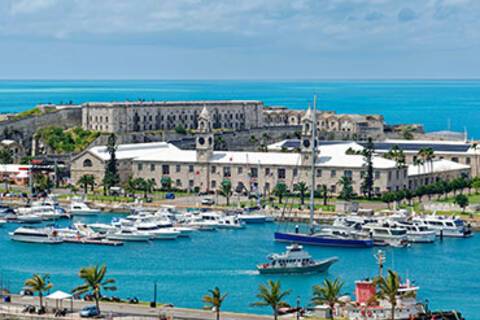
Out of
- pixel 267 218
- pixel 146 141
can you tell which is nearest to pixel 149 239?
pixel 267 218

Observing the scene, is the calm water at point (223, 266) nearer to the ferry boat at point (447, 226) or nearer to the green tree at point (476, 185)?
the ferry boat at point (447, 226)

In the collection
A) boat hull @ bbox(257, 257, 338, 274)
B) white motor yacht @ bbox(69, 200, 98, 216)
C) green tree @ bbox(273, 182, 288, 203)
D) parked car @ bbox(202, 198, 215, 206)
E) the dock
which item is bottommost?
boat hull @ bbox(257, 257, 338, 274)

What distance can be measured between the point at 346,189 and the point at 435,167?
14777 mm

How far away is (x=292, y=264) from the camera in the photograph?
245 ft

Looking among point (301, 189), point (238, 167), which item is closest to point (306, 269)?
point (301, 189)

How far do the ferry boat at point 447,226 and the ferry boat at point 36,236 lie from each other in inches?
993

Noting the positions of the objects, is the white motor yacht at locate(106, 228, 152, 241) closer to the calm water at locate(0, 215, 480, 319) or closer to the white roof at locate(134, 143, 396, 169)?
the calm water at locate(0, 215, 480, 319)

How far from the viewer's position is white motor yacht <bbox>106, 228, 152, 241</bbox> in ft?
295

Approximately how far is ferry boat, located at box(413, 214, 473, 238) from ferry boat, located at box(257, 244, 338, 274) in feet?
62.6

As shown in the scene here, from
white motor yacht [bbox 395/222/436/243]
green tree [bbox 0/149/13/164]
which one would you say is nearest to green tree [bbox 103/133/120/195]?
green tree [bbox 0/149/13/164]

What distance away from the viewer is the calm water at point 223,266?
68.3 meters

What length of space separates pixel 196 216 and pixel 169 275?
23625mm

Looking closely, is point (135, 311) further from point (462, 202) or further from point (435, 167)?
point (435, 167)

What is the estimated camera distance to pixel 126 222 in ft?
306
